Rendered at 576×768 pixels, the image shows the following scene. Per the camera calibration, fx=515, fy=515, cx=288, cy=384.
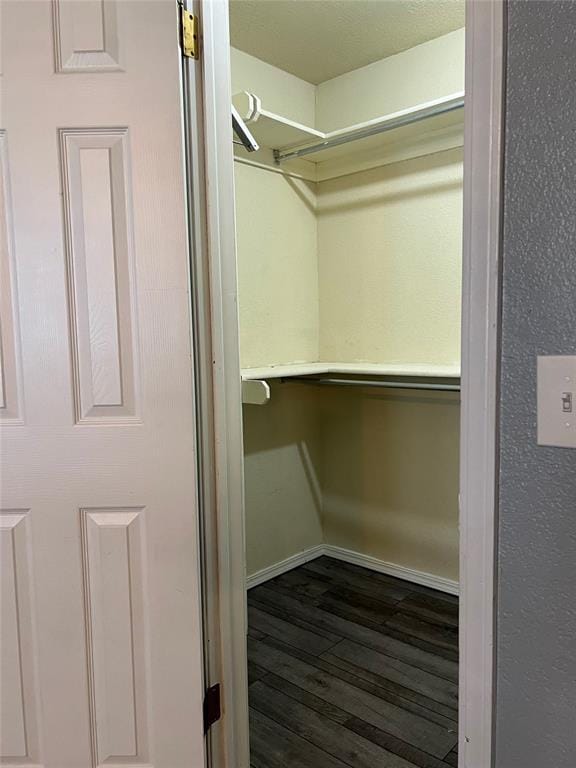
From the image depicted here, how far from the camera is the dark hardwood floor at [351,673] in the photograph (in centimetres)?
157

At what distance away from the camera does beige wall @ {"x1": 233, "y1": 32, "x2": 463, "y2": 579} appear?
8.02 feet

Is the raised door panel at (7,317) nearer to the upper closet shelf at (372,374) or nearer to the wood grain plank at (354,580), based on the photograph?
the upper closet shelf at (372,374)

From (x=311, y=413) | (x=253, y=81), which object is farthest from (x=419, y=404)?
(x=253, y=81)

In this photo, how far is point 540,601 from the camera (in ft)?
2.47

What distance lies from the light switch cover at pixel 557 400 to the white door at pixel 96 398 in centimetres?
73

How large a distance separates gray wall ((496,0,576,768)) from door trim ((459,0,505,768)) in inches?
0.6

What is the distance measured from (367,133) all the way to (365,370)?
1069 millimetres

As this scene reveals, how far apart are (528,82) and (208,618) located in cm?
129

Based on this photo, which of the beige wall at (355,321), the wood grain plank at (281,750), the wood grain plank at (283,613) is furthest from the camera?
the beige wall at (355,321)

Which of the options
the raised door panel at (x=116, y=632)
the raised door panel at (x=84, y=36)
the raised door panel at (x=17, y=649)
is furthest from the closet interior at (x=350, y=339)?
the raised door panel at (x=84, y=36)

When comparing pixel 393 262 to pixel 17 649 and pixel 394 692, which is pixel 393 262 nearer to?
pixel 394 692

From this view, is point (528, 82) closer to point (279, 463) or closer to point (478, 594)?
point (478, 594)

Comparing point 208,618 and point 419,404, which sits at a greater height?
point 419,404

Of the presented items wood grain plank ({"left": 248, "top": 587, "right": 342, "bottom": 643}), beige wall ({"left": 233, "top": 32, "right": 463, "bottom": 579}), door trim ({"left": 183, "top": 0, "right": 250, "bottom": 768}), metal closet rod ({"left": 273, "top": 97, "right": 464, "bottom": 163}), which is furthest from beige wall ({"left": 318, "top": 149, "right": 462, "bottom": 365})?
door trim ({"left": 183, "top": 0, "right": 250, "bottom": 768})
